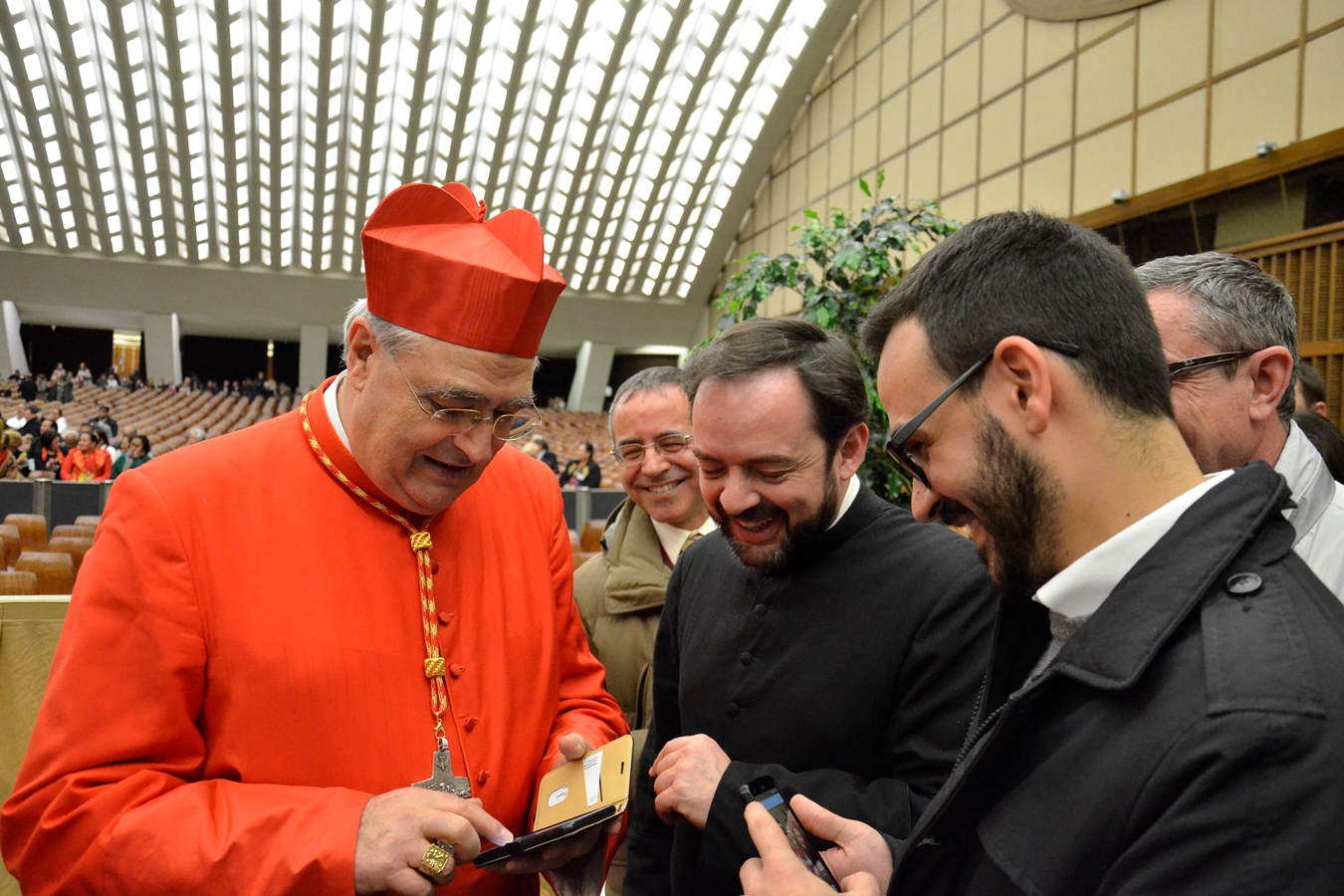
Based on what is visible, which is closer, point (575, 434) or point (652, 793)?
point (652, 793)

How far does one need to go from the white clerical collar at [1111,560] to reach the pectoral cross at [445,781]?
1.05 m

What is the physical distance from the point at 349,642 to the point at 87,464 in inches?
413

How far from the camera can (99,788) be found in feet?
4.49

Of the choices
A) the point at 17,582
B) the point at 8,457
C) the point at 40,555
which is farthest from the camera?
the point at 8,457

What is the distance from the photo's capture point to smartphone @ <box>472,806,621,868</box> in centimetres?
140

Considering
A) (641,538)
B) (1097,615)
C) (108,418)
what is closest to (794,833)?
(1097,615)

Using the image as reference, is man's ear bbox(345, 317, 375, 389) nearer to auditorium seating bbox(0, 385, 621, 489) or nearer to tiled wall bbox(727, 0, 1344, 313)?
tiled wall bbox(727, 0, 1344, 313)

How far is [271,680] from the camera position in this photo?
1522 mm

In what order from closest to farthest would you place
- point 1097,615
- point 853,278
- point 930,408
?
1. point 1097,615
2. point 930,408
3. point 853,278

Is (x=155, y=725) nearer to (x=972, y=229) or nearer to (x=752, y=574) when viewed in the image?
(x=752, y=574)

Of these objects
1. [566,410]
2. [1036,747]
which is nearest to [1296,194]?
[1036,747]

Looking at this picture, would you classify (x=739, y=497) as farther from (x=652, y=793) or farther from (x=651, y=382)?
(x=651, y=382)

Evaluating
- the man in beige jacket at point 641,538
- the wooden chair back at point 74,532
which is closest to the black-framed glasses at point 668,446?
the man in beige jacket at point 641,538

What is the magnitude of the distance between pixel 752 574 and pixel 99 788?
3.51 feet
